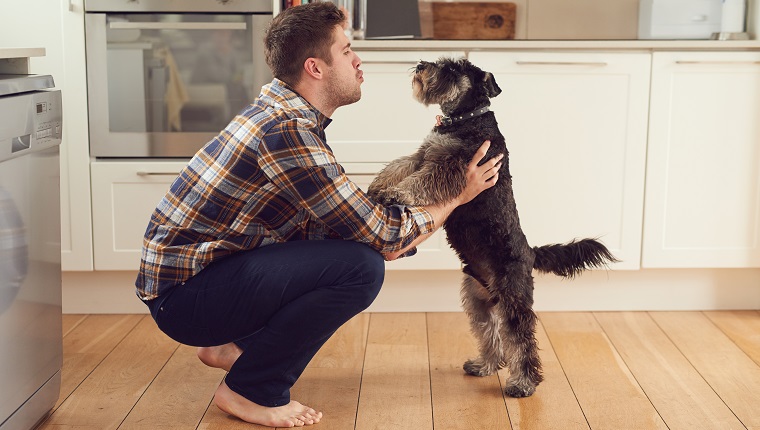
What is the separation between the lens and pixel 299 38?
2.11m

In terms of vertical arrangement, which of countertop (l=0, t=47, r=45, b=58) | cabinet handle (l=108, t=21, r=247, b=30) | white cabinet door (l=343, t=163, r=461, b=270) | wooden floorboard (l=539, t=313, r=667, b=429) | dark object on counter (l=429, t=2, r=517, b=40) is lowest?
wooden floorboard (l=539, t=313, r=667, b=429)

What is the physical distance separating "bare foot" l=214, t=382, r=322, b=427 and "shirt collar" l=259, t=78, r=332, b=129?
72 centimetres

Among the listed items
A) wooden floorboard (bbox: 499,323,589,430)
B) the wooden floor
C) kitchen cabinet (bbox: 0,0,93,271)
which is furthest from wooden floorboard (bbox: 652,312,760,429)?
kitchen cabinet (bbox: 0,0,93,271)

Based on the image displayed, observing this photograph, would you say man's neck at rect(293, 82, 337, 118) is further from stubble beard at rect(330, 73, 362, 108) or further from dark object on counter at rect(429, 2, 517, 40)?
dark object on counter at rect(429, 2, 517, 40)

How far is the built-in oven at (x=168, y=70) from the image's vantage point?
10.0 ft

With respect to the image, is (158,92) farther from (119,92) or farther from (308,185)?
(308,185)

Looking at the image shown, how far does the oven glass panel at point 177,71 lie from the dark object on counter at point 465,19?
83 cm

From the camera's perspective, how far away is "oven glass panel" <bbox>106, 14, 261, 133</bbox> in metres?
3.06

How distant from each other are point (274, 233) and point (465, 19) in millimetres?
1656

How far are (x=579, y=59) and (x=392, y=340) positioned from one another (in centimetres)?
117

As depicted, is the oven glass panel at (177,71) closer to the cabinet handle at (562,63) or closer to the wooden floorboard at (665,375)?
the cabinet handle at (562,63)

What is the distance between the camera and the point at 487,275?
2.40 m

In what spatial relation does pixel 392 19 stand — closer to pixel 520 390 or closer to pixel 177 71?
pixel 177 71

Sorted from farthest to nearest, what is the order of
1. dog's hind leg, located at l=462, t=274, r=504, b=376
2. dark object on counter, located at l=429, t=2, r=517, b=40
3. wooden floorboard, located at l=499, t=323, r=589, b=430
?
dark object on counter, located at l=429, t=2, r=517, b=40
dog's hind leg, located at l=462, t=274, r=504, b=376
wooden floorboard, located at l=499, t=323, r=589, b=430
